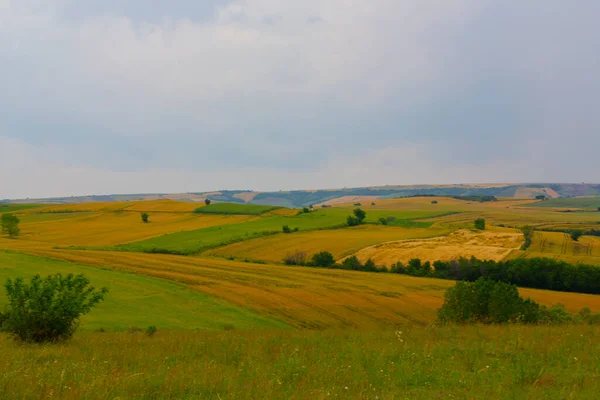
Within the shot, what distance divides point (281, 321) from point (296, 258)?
1266 inches

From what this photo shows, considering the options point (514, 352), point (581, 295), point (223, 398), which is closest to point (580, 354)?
point (514, 352)

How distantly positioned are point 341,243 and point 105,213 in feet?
247

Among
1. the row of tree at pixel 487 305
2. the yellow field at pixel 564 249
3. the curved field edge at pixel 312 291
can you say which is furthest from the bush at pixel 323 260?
the row of tree at pixel 487 305

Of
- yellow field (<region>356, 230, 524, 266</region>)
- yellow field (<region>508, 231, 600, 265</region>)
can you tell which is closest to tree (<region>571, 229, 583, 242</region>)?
yellow field (<region>508, 231, 600, 265</region>)

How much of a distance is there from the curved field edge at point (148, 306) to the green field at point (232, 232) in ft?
80.0

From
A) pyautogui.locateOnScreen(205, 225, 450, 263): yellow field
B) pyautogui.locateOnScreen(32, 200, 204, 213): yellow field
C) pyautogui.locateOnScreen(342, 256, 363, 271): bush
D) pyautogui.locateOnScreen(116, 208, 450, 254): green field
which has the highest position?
pyautogui.locateOnScreen(32, 200, 204, 213): yellow field

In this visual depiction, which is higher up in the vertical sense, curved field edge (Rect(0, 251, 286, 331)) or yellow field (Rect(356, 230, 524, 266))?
curved field edge (Rect(0, 251, 286, 331))

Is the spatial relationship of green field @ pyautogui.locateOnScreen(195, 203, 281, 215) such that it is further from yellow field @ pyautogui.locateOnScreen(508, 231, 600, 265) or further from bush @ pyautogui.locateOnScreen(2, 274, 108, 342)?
bush @ pyautogui.locateOnScreen(2, 274, 108, 342)

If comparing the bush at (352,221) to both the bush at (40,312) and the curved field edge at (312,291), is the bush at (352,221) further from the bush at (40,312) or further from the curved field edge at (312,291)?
the bush at (40,312)

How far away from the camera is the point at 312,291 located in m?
40.9

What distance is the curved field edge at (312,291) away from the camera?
110 ft

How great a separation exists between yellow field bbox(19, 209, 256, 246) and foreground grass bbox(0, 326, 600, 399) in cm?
7007

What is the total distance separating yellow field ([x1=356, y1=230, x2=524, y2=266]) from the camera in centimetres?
6278

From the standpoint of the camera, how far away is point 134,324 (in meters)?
27.2
